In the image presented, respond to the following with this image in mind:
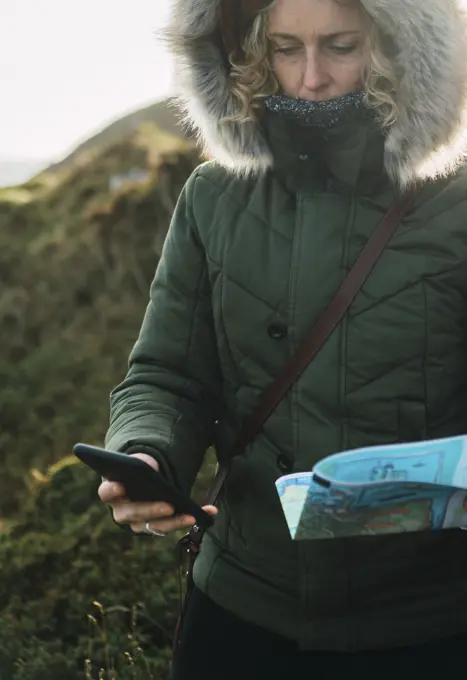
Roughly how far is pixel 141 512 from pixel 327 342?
0.51 meters

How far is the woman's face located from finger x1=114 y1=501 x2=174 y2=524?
94 cm

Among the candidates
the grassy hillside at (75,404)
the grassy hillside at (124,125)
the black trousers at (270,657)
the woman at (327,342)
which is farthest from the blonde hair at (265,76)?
the grassy hillside at (124,125)

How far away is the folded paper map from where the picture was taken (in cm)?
187

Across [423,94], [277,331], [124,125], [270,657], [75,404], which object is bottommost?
[124,125]

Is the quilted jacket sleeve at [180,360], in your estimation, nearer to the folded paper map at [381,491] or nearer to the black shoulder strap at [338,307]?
the black shoulder strap at [338,307]

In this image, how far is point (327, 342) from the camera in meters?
2.22

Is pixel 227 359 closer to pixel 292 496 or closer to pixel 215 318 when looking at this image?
pixel 215 318

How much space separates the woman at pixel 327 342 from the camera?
2209 mm

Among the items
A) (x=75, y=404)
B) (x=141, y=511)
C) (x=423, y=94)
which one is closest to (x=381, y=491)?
(x=141, y=511)

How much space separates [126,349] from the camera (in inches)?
302

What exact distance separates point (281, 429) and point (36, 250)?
292 inches

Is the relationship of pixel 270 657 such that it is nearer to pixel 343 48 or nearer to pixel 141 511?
pixel 141 511

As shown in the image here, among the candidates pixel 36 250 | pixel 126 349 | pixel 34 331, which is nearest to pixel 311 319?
pixel 126 349

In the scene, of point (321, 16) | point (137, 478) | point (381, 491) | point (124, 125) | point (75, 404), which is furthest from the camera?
point (124, 125)
